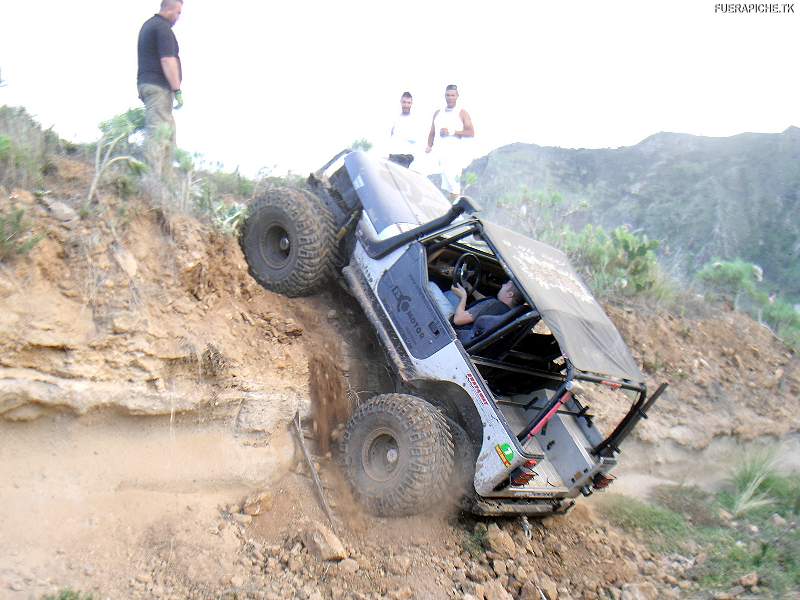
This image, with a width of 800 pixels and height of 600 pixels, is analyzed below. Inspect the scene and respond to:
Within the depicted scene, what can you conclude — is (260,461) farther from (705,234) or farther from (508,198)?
(705,234)

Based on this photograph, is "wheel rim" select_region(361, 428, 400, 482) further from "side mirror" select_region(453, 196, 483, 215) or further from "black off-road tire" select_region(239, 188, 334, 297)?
"side mirror" select_region(453, 196, 483, 215)

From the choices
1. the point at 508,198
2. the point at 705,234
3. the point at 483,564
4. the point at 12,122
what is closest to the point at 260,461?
the point at 483,564

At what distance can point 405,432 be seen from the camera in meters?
4.88

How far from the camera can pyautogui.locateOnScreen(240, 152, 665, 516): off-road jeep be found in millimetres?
4809

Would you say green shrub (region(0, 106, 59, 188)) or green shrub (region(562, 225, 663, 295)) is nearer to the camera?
green shrub (region(0, 106, 59, 188))

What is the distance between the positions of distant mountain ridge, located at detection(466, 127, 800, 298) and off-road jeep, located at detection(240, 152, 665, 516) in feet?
37.1

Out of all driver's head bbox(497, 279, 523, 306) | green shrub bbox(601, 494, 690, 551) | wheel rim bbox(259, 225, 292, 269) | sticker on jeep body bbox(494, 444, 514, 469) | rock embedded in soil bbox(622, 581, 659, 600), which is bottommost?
green shrub bbox(601, 494, 690, 551)

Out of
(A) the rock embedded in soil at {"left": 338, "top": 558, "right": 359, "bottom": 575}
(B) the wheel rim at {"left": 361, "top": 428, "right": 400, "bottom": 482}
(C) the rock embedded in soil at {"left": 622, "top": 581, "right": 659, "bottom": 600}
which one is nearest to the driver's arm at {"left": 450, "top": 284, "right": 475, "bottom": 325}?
(B) the wheel rim at {"left": 361, "top": 428, "right": 400, "bottom": 482}

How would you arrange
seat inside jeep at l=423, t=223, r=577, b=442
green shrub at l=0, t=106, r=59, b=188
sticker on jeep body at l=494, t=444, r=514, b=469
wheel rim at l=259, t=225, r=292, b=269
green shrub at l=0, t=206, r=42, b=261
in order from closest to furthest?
green shrub at l=0, t=206, r=42, b=261 → sticker on jeep body at l=494, t=444, r=514, b=469 → green shrub at l=0, t=106, r=59, b=188 → seat inside jeep at l=423, t=223, r=577, b=442 → wheel rim at l=259, t=225, r=292, b=269

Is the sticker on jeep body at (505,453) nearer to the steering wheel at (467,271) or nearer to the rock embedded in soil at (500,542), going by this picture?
the rock embedded in soil at (500,542)

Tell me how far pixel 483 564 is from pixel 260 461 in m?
1.76

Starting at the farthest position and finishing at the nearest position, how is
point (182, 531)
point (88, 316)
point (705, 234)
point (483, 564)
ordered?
point (705, 234)
point (483, 564)
point (88, 316)
point (182, 531)

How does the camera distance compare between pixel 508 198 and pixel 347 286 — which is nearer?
pixel 347 286

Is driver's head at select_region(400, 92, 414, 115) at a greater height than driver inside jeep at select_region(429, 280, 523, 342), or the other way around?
driver's head at select_region(400, 92, 414, 115)
